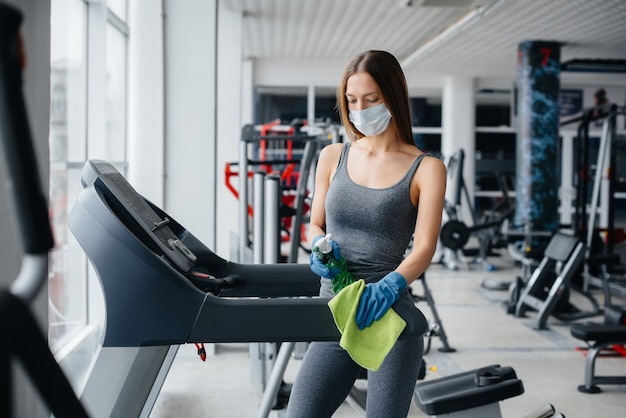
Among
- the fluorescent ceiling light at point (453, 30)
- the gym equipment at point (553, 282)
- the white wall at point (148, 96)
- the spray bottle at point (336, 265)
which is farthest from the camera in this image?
the fluorescent ceiling light at point (453, 30)

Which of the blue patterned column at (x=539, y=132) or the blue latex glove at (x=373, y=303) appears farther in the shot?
the blue patterned column at (x=539, y=132)

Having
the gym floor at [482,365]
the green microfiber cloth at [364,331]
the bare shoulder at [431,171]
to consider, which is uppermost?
the bare shoulder at [431,171]

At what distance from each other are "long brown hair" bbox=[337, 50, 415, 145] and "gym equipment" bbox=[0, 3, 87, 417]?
3.53 ft

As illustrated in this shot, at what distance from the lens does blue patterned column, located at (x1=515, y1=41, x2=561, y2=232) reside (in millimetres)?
8977

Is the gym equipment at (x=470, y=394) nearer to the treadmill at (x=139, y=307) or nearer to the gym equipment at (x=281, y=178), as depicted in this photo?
the treadmill at (x=139, y=307)

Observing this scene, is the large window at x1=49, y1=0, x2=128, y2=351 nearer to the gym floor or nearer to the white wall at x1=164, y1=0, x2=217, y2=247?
the white wall at x1=164, y1=0, x2=217, y2=247

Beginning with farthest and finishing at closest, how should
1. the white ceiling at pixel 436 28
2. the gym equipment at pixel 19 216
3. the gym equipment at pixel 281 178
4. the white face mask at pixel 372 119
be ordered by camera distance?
the white ceiling at pixel 436 28, the gym equipment at pixel 281 178, the white face mask at pixel 372 119, the gym equipment at pixel 19 216

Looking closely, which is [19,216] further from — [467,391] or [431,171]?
[467,391]

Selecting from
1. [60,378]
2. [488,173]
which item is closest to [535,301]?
[60,378]

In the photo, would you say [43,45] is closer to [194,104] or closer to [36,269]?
[36,269]

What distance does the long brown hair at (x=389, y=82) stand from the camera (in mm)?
1623

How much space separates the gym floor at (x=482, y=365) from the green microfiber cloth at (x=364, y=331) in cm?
209

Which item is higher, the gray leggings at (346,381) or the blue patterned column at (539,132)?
the blue patterned column at (539,132)

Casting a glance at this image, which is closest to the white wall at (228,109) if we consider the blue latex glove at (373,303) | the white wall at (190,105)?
the white wall at (190,105)
